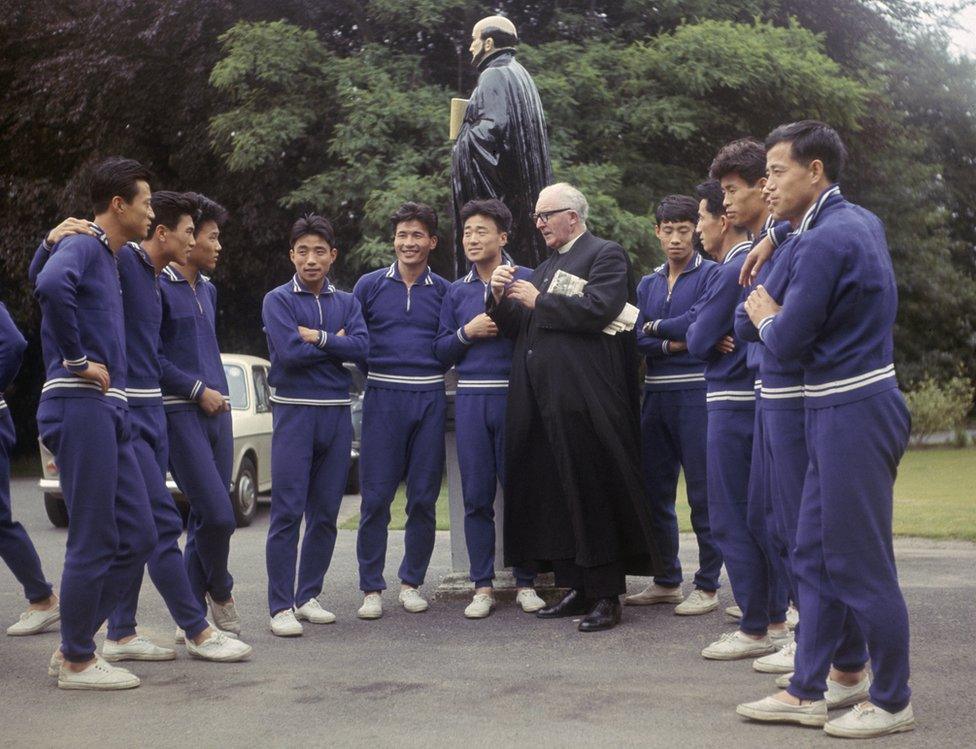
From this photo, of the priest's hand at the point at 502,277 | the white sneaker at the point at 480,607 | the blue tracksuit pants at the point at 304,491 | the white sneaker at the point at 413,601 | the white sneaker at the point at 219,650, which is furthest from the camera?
the white sneaker at the point at 413,601

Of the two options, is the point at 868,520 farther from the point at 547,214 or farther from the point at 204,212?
the point at 204,212

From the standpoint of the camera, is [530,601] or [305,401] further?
[530,601]

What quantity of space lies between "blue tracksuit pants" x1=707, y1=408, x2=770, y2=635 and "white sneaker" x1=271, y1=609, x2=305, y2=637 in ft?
7.22

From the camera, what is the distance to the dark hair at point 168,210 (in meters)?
6.78

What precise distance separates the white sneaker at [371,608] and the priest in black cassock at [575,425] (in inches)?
33.0

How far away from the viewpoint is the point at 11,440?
25.2ft

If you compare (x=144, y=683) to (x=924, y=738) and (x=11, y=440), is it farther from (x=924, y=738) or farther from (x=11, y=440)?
(x=924, y=738)

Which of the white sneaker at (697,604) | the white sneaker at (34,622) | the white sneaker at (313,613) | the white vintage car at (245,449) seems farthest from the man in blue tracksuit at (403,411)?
the white vintage car at (245,449)

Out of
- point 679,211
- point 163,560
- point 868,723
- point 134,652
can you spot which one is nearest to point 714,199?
point 679,211

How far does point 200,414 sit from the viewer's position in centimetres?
697

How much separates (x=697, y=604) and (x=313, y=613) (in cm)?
212

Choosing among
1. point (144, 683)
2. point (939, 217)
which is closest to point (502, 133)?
point (144, 683)

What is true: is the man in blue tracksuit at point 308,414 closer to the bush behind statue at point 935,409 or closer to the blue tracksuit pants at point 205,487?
the blue tracksuit pants at point 205,487

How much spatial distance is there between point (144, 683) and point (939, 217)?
2574 cm
